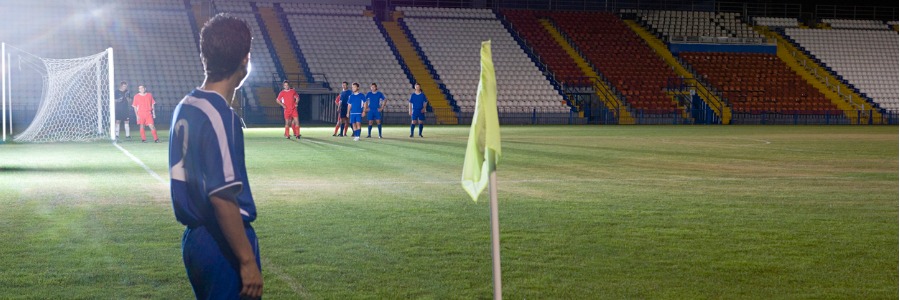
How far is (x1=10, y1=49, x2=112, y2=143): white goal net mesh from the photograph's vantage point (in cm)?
2612

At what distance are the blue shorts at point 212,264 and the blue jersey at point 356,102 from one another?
23990 mm

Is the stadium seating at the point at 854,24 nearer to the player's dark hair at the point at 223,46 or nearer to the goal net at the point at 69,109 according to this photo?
the goal net at the point at 69,109

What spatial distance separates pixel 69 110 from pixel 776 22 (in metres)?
38.4

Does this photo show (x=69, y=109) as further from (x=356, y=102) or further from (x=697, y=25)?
(x=697, y=25)

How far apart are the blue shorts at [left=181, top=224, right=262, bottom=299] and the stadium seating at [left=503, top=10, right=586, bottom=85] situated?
4292 centimetres

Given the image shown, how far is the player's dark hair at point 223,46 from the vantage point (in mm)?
3385

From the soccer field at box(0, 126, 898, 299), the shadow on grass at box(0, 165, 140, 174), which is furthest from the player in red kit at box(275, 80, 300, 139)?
the shadow on grass at box(0, 165, 140, 174)

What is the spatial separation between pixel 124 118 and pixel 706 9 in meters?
36.8

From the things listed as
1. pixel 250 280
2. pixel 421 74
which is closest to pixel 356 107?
pixel 421 74

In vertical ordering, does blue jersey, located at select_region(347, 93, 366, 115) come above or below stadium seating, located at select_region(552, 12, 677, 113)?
below

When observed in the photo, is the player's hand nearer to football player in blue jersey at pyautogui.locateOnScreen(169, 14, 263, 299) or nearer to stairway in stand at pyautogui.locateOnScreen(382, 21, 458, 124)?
football player in blue jersey at pyautogui.locateOnScreen(169, 14, 263, 299)

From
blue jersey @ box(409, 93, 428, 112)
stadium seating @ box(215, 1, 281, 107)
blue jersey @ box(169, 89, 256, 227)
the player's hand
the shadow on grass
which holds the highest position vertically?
stadium seating @ box(215, 1, 281, 107)

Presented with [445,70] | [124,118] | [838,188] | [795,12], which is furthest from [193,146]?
[795,12]

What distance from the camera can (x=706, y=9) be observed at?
180 feet
